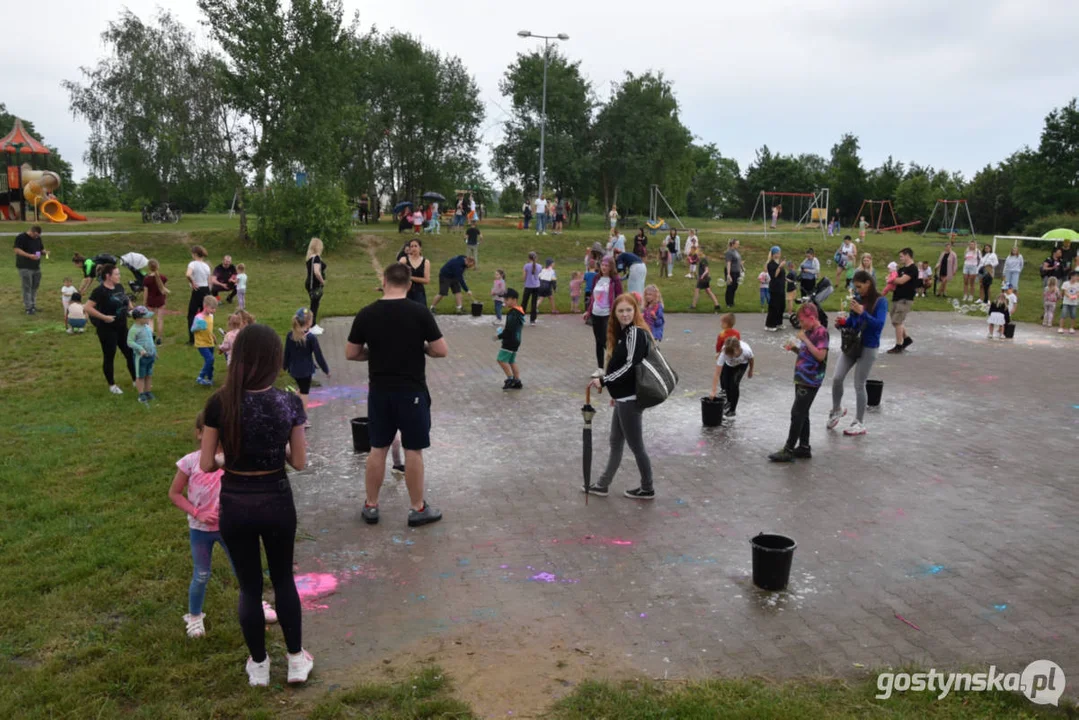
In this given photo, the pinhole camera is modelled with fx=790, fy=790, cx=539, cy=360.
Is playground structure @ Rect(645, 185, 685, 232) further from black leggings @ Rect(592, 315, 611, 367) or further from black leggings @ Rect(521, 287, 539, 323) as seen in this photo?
black leggings @ Rect(592, 315, 611, 367)

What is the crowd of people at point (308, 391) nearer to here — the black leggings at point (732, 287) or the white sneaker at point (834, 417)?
the white sneaker at point (834, 417)

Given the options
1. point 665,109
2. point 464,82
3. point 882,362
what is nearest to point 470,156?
point 464,82

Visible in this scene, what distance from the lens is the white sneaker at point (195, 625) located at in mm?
4562

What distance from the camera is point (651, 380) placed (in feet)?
21.5

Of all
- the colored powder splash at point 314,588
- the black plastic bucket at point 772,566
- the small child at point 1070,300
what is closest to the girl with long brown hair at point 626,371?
the black plastic bucket at point 772,566

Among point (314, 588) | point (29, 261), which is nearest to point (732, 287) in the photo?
point (29, 261)

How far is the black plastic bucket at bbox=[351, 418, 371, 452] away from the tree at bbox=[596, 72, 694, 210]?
119 feet

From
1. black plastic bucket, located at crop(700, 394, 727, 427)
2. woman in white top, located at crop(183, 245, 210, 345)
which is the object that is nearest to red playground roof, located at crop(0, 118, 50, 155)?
woman in white top, located at crop(183, 245, 210, 345)

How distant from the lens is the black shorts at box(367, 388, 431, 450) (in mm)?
6035

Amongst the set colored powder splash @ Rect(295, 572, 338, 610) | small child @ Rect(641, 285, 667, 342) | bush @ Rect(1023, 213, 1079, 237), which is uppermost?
bush @ Rect(1023, 213, 1079, 237)

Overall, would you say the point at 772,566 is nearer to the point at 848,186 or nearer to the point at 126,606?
the point at 126,606

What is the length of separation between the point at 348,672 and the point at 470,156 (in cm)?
4259

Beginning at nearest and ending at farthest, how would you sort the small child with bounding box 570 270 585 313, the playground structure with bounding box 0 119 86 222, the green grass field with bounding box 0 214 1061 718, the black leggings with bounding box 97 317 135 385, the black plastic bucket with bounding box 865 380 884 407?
1. the green grass field with bounding box 0 214 1061 718
2. the black leggings with bounding box 97 317 135 385
3. the black plastic bucket with bounding box 865 380 884 407
4. the small child with bounding box 570 270 585 313
5. the playground structure with bounding box 0 119 86 222

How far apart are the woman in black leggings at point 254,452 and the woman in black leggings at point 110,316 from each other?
7731 millimetres
